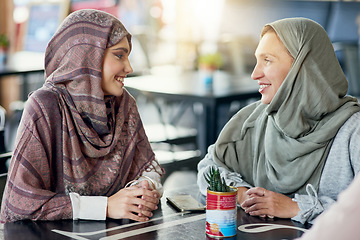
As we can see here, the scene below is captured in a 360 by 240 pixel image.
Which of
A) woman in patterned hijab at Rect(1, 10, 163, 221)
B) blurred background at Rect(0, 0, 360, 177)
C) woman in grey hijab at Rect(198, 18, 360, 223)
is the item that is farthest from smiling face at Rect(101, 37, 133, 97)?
blurred background at Rect(0, 0, 360, 177)

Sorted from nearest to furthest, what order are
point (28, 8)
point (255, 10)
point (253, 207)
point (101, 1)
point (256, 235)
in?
1. point (256, 235)
2. point (253, 207)
3. point (255, 10)
4. point (28, 8)
5. point (101, 1)

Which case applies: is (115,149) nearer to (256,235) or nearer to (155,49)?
(256,235)

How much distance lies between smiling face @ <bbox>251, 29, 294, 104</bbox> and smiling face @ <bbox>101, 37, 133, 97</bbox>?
17.6 inches

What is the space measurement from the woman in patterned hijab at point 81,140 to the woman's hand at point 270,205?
31cm

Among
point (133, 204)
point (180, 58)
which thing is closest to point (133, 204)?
point (133, 204)

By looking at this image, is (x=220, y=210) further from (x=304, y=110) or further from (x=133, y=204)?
(x=304, y=110)

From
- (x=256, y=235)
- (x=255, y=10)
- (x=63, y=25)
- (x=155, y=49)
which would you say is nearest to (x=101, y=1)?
(x=155, y=49)

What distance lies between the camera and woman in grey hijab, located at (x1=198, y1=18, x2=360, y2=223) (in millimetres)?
1821

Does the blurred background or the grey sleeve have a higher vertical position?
the grey sleeve

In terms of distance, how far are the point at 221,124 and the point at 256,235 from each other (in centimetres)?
316

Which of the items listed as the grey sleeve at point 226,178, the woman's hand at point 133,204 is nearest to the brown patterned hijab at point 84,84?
the woman's hand at point 133,204

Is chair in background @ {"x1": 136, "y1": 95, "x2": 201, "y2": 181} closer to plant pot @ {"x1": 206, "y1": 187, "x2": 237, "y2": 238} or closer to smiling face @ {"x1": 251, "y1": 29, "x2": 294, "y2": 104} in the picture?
smiling face @ {"x1": 251, "y1": 29, "x2": 294, "y2": 104}

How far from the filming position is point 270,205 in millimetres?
1815

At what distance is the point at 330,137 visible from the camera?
1.84 m
